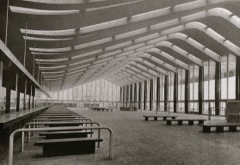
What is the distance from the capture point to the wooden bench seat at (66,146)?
4.85 meters

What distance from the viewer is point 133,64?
110ft

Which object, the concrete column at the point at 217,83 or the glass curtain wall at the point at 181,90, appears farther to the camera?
the glass curtain wall at the point at 181,90

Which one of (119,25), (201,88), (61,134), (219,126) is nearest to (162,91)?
(201,88)

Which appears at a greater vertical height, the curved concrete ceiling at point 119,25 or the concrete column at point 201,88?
the curved concrete ceiling at point 119,25

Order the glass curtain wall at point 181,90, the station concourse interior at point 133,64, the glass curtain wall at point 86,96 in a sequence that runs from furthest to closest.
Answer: the glass curtain wall at point 86,96 < the glass curtain wall at point 181,90 < the station concourse interior at point 133,64

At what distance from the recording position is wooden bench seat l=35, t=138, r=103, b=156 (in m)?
4.85

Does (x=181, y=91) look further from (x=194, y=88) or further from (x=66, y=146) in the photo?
(x=66, y=146)

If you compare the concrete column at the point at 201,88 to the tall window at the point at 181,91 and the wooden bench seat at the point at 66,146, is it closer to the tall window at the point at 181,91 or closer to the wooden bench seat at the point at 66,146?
the tall window at the point at 181,91

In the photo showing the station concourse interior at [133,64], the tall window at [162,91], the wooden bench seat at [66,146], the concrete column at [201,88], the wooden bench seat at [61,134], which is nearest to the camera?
the wooden bench seat at [66,146]

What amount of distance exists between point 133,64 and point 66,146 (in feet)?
94.7

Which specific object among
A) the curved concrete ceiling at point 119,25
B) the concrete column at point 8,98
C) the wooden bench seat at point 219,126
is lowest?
the wooden bench seat at point 219,126

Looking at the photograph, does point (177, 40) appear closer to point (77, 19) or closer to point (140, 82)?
point (77, 19)

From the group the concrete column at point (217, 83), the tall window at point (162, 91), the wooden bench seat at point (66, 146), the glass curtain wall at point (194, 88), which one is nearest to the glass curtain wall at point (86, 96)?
the tall window at point (162, 91)

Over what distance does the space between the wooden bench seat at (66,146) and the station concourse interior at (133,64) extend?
0.06 ft
